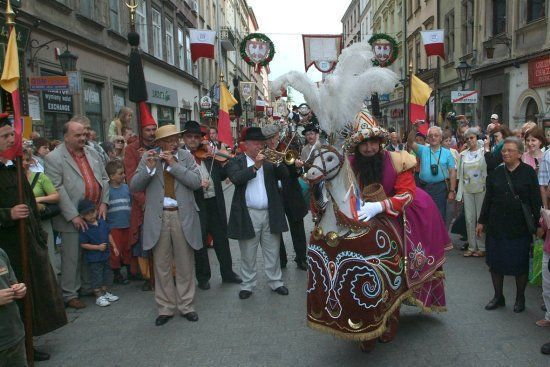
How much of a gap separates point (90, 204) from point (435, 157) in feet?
16.1

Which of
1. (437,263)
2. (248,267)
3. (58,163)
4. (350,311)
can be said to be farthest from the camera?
(248,267)

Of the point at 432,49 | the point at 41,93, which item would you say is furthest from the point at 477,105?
the point at 41,93

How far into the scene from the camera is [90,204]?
5164 mm

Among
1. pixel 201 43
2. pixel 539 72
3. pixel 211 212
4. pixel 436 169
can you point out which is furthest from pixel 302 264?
pixel 539 72

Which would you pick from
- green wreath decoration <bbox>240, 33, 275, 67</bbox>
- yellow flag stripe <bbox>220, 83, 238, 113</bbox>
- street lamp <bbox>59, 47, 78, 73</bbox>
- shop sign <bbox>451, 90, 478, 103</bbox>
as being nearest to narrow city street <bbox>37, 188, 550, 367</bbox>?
yellow flag stripe <bbox>220, 83, 238, 113</bbox>

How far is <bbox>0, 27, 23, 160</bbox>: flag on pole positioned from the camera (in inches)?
137

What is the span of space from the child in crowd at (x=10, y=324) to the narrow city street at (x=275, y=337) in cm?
112

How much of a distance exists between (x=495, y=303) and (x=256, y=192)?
2704mm

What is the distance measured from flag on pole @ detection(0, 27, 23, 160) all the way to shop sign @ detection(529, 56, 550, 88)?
1417cm

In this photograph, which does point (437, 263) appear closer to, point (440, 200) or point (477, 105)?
point (440, 200)

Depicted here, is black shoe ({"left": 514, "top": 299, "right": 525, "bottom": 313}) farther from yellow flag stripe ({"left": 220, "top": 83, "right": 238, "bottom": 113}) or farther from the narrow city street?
yellow flag stripe ({"left": 220, "top": 83, "right": 238, "bottom": 113})

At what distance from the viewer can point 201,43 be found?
1132cm

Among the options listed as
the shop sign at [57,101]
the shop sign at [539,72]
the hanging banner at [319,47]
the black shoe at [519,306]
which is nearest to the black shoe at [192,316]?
the black shoe at [519,306]

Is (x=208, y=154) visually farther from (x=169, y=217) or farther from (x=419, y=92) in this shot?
(x=419, y=92)
